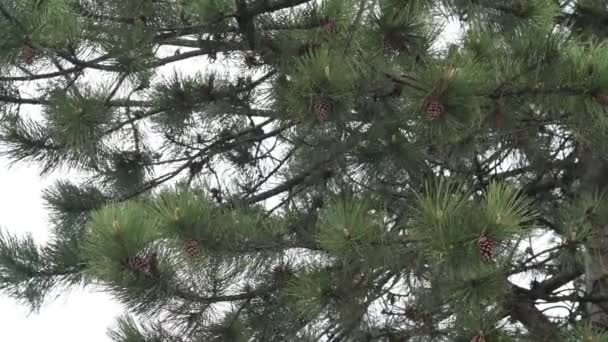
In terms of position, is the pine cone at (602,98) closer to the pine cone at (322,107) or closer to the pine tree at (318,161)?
the pine tree at (318,161)

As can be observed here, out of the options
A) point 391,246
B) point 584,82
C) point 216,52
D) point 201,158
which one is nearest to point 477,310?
point 391,246

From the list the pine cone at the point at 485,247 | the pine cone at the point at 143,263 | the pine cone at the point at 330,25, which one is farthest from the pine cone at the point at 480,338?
the pine cone at the point at 330,25

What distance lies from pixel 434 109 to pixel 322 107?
0.93 feet

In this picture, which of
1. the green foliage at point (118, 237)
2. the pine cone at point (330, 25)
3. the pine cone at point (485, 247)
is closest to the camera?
Answer: the pine cone at point (485, 247)

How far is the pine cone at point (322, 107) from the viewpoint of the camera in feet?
7.81

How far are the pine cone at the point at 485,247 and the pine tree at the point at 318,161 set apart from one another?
0.01 metres

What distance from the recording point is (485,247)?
2.06 m

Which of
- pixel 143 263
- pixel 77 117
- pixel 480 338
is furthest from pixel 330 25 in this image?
pixel 480 338

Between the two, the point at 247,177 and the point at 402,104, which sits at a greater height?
the point at 247,177

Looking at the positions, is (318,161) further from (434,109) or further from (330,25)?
(434,109)

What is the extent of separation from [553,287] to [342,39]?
59.1 inches

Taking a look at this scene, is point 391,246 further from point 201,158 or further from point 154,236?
point 201,158

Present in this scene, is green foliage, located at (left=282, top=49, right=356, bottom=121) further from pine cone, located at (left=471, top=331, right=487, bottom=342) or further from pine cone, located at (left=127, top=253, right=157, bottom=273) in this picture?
pine cone, located at (left=471, top=331, right=487, bottom=342)

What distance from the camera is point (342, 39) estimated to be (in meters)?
2.78
